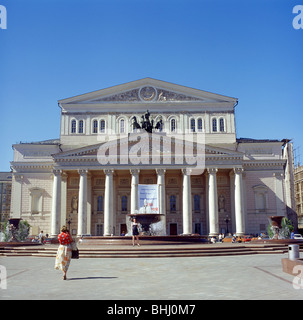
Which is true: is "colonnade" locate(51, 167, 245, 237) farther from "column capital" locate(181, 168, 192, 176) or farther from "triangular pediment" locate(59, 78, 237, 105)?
"triangular pediment" locate(59, 78, 237, 105)

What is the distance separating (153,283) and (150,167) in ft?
117

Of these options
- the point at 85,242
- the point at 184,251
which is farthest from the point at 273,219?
the point at 85,242

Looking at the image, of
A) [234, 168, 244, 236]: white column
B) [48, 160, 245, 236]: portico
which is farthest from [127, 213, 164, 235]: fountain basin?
[234, 168, 244, 236]: white column

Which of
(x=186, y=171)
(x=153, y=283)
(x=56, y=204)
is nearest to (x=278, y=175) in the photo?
(x=186, y=171)

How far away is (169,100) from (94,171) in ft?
48.2

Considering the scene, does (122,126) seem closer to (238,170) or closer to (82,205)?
(82,205)

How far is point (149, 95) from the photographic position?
181 ft

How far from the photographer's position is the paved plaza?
30.8ft

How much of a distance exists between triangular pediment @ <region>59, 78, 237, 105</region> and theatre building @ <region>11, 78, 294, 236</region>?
14cm

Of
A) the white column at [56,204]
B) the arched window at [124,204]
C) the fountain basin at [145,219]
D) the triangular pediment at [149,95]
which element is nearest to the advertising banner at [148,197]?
the fountain basin at [145,219]

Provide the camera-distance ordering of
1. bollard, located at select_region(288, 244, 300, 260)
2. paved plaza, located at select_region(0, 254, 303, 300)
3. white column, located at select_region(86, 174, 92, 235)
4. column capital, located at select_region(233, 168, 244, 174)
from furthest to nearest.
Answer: white column, located at select_region(86, 174, 92, 235), column capital, located at select_region(233, 168, 244, 174), bollard, located at select_region(288, 244, 300, 260), paved plaza, located at select_region(0, 254, 303, 300)

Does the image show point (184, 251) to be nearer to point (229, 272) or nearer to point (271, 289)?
point (229, 272)

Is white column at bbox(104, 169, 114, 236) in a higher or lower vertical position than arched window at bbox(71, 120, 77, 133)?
lower
